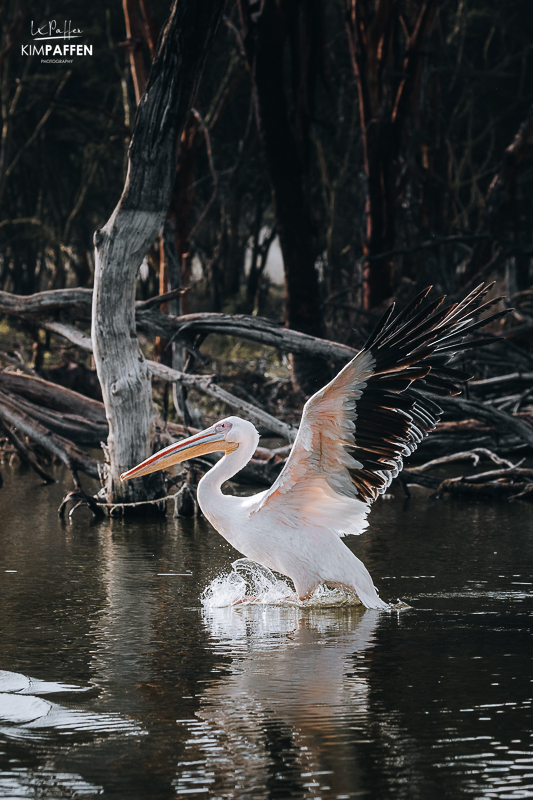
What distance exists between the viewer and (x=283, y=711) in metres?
3.83

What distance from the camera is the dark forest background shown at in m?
12.4

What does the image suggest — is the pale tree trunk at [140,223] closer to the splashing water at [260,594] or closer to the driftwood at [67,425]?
the driftwood at [67,425]

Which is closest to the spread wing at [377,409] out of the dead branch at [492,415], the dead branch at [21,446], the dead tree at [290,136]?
the dead branch at [492,415]

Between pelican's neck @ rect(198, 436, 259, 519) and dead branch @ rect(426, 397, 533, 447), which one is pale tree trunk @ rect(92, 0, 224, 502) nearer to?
pelican's neck @ rect(198, 436, 259, 519)

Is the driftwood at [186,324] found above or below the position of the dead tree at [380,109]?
below

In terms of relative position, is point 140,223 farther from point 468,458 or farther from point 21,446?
point 468,458

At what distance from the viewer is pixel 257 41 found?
11680 millimetres

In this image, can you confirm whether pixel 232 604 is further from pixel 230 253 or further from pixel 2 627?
pixel 230 253

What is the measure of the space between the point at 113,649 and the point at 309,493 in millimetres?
1451

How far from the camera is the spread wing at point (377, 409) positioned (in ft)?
16.9

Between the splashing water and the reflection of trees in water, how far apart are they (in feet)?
0.95

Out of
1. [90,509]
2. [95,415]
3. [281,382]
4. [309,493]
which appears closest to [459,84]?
[281,382]

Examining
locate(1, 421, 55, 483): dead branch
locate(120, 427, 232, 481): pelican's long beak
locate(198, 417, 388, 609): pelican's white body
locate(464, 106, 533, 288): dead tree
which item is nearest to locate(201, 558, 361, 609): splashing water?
locate(198, 417, 388, 609): pelican's white body

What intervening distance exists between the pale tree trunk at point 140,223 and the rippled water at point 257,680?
1371mm
